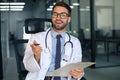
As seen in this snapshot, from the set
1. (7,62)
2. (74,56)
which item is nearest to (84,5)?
(7,62)

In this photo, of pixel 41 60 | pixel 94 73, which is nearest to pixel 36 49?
pixel 41 60

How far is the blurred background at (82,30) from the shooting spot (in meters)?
5.04

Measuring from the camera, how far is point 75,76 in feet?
6.66

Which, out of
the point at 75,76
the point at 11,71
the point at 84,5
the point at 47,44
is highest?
the point at 84,5

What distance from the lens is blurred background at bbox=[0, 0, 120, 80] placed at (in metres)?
5.04

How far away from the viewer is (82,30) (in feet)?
20.2

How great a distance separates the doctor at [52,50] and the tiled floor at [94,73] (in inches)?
128

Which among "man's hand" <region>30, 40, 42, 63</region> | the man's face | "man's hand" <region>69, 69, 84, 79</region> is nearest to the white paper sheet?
"man's hand" <region>69, 69, 84, 79</region>

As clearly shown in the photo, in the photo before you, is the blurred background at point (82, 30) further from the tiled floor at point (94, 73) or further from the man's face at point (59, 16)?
the man's face at point (59, 16)

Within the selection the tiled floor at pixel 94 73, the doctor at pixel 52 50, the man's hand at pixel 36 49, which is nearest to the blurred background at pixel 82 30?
the tiled floor at pixel 94 73

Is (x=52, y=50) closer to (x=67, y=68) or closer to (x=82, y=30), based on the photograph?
(x=67, y=68)

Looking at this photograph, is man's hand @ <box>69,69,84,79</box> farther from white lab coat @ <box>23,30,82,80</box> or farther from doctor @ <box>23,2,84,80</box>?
white lab coat @ <box>23,30,82,80</box>

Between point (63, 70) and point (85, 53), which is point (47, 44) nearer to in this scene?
point (63, 70)

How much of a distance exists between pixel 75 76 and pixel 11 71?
365cm
